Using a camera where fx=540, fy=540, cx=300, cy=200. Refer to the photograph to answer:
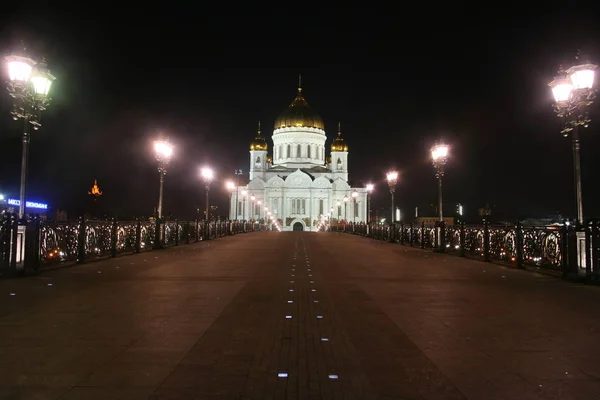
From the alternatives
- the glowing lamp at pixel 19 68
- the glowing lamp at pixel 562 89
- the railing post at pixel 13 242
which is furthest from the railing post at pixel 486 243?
the glowing lamp at pixel 19 68

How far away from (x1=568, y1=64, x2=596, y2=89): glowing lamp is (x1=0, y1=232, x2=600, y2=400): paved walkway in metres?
5.82

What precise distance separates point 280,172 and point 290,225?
1147 centimetres

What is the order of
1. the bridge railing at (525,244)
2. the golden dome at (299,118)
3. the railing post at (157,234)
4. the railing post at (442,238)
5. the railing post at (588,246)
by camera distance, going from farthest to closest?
1. the golden dome at (299,118)
2. the railing post at (157,234)
3. the railing post at (442,238)
4. the bridge railing at (525,244)
5. the railing post at (588,246)

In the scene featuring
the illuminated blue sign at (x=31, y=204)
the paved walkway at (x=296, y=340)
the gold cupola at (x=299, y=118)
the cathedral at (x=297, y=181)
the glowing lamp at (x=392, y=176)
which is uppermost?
the gold cupola at (x=299, y=118)

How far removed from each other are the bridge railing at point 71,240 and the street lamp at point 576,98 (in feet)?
47.7

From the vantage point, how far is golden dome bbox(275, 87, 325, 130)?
108 m

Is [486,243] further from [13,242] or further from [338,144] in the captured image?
[338,144]

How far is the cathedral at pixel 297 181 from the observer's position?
10794 centimetres

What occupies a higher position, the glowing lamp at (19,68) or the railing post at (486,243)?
the glowing lamp at (19,68)

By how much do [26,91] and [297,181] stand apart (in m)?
93.2

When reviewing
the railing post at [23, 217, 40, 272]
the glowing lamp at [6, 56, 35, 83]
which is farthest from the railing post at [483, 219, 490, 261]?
the glowing lamp at [6, 56, 35, 83]

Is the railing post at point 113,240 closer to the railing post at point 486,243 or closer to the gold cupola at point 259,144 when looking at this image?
the railing post at point 486,243

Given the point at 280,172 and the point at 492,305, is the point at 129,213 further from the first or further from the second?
the point at 492,305

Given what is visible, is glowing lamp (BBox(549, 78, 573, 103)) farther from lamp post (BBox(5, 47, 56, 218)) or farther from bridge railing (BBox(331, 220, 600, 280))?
lamp post (BBox(5, 47, 56, 218))
